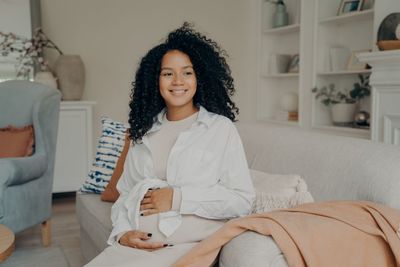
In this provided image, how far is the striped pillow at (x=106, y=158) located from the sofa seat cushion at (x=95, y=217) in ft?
0.19

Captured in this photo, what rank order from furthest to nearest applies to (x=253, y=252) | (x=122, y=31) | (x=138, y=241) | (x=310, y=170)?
(x=122, y=31), (x=310, y=170), (x=138, y=241), (x=253, y=252)

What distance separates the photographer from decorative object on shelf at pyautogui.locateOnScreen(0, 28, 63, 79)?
154 inches

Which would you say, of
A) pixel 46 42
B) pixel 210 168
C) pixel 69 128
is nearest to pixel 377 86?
pixel 210 168

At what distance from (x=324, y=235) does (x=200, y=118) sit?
0.58m

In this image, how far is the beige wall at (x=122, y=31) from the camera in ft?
13.9

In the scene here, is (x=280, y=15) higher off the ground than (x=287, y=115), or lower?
higher

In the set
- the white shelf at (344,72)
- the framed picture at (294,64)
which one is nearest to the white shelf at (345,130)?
the white shelf at (344,72)

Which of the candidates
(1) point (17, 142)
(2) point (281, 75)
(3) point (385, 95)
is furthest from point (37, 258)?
(2) point (281, 75)

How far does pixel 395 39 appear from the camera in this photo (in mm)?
2771

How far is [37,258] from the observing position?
2.71m

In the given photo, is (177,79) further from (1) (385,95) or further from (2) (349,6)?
(2) (349,6)

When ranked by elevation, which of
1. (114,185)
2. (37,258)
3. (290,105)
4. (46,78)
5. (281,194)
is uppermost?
(46,78)

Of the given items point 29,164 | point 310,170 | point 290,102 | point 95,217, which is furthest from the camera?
point 290,102

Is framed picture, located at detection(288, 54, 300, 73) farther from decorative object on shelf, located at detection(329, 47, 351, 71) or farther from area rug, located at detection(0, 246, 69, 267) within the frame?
area rug, located at detection(0, 246, 69, 267)
